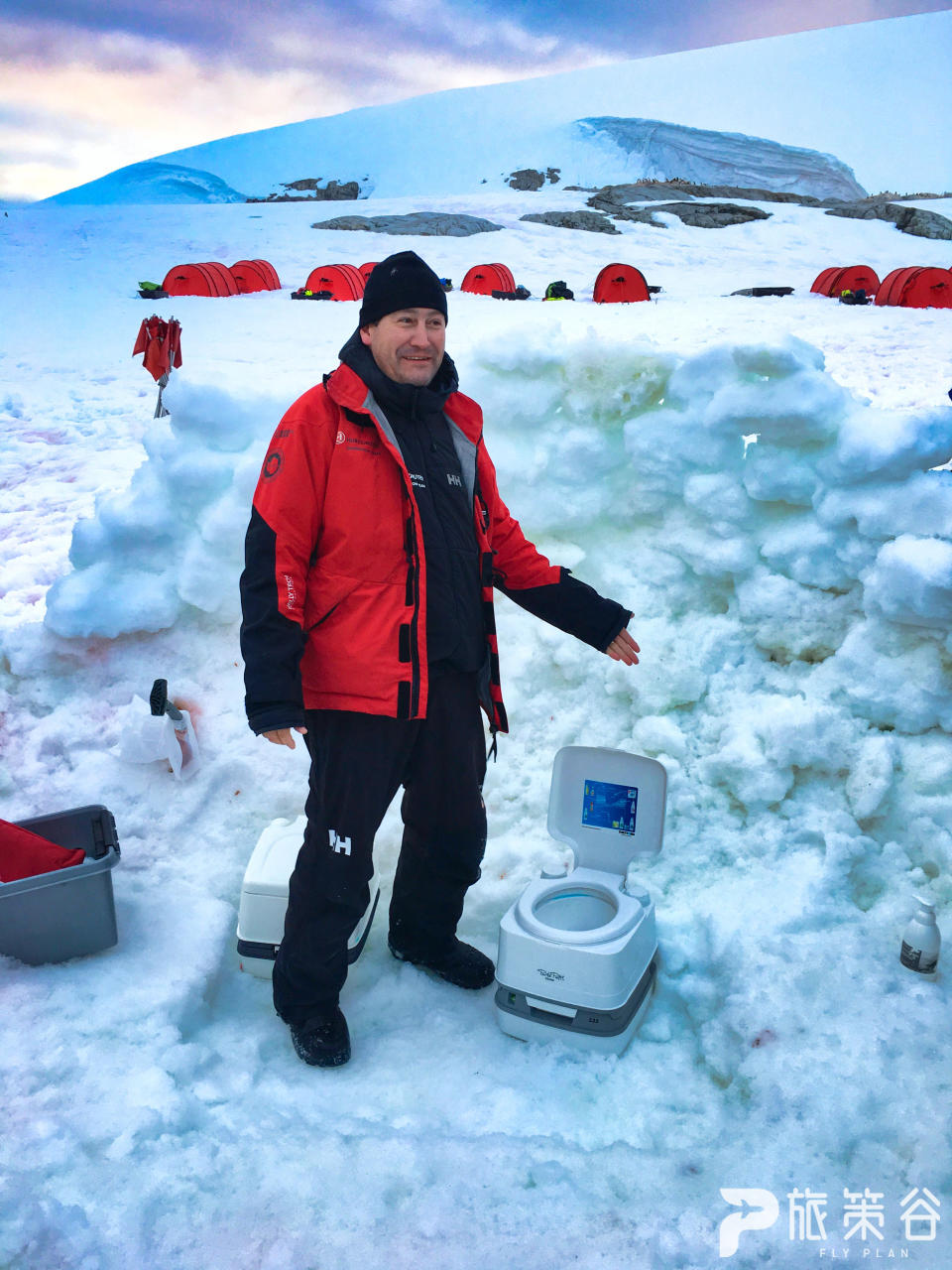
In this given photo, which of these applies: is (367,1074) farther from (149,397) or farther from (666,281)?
(666,281)

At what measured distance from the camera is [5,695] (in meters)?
3.08

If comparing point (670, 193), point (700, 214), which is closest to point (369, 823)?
point (700, 214)

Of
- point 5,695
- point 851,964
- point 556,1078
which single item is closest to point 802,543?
point 851,964

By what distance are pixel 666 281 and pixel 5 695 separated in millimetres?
12261

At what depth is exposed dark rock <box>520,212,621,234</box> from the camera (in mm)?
18516

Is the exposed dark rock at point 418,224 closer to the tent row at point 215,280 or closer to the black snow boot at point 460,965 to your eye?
the tent row at point 215,280

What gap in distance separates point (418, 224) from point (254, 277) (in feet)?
25.3

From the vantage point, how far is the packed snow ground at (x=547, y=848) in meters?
1.68

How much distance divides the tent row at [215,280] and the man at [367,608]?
11.2 meters

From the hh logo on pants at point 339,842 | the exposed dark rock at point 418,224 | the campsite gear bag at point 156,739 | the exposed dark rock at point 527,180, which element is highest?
the exposed dark rock at point 527,180

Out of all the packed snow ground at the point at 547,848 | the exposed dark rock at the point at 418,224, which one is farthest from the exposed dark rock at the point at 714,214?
the packed snow ground at the point at 547,848

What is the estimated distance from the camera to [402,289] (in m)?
1.83

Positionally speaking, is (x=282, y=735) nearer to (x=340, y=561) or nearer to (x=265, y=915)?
(x=340, y=561)

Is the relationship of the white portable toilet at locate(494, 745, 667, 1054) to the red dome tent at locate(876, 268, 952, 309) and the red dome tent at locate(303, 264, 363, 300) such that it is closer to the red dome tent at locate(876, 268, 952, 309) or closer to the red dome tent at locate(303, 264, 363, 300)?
the red dome tent at locate(876, 268, 952, 309)
